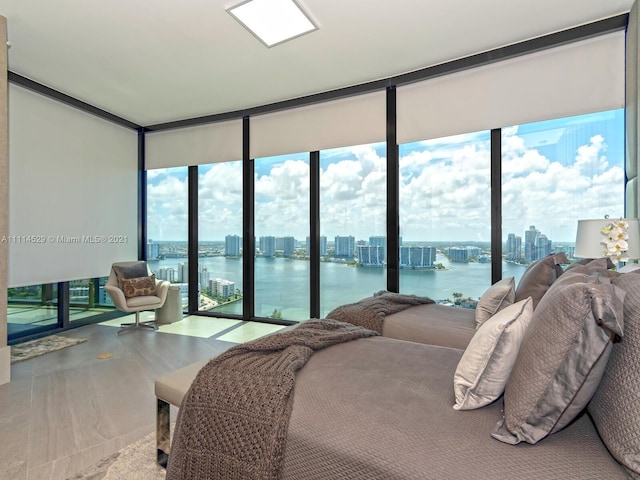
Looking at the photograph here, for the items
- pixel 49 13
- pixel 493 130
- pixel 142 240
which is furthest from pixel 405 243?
pixel 142 240

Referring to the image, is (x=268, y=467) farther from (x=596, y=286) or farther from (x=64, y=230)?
(x=64, y=230)

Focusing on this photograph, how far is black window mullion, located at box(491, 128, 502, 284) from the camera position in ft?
11.3

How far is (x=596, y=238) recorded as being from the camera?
2.45 meters

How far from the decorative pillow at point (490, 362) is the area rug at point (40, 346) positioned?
13.3 ft

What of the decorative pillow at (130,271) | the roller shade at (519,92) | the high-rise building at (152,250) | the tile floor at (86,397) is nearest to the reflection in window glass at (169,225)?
the high-rise building at (152,250)

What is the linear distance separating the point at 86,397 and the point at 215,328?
197 cm

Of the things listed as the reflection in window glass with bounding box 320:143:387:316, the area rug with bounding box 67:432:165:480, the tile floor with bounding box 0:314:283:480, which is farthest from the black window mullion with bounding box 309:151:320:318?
the area rug with bounding box 67:432:165:480

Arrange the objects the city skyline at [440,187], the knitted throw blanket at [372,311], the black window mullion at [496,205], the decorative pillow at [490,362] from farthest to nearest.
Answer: the black window mullion at [496,205] → the city skyline at [440,187] → the knitted throw blanket at [372,311] → the decorative pillow at [490,362]

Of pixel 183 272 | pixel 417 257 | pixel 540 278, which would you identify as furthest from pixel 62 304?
pixel 540 278

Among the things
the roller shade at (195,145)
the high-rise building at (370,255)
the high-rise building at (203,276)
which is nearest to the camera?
the high-rise building at (370,255)

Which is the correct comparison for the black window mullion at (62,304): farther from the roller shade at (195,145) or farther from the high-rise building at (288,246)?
the high-rise building at (288,246)

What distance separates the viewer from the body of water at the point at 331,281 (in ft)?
12.1

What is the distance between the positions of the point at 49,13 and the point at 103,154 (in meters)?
2.42

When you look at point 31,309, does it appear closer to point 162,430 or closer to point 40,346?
point 40,346
